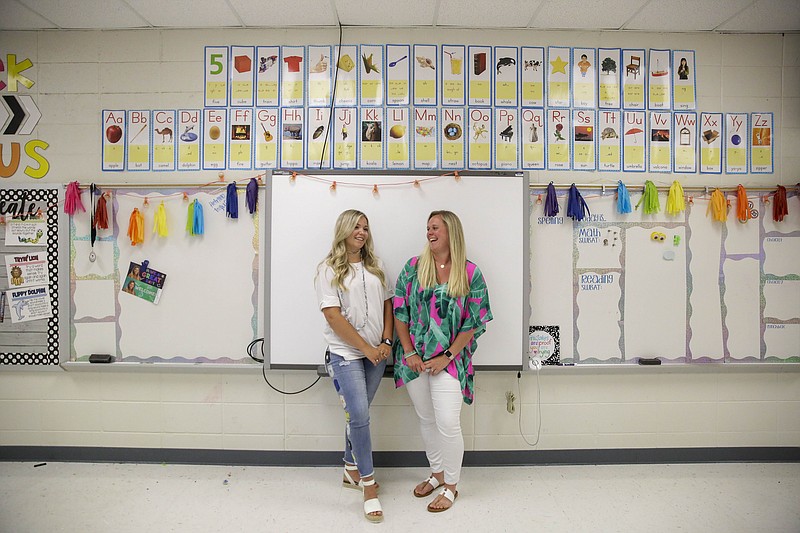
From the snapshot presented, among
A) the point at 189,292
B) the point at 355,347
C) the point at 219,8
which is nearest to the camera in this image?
the point at 355,347

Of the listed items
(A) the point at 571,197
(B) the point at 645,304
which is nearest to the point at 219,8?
(A) the point at 571,197

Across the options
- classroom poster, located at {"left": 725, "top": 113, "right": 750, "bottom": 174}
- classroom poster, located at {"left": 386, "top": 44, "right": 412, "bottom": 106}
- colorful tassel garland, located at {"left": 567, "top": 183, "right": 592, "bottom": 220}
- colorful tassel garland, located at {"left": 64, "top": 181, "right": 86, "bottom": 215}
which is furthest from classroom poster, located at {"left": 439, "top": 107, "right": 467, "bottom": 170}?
colorful tassel garland, located at {"left": 64, "top": 181, "right": 86, "bottom": 215}

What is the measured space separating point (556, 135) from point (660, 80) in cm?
71

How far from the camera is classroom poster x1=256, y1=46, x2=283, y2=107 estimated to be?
8.55 ft

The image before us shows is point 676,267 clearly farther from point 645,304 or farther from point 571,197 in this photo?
point 571,197

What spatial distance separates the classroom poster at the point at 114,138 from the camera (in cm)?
262

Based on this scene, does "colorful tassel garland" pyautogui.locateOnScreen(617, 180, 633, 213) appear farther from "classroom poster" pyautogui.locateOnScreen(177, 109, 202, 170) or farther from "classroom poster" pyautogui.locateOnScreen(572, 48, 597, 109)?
"classroom poster" pyautogui.locateOnScreen(177, 109, 202, 170)

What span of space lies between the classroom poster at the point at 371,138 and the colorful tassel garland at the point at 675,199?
1694 millimetres

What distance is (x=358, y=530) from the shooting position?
6.81 feet

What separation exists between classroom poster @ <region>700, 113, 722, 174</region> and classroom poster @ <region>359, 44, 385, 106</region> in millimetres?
1925

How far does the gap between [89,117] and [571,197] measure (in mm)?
2865

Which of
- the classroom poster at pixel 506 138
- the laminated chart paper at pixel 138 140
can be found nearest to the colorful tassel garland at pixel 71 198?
the laminated chart paper at pixel 138 140

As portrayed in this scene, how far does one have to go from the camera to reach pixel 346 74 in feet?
8.54

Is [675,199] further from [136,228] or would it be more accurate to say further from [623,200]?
[136,228]
